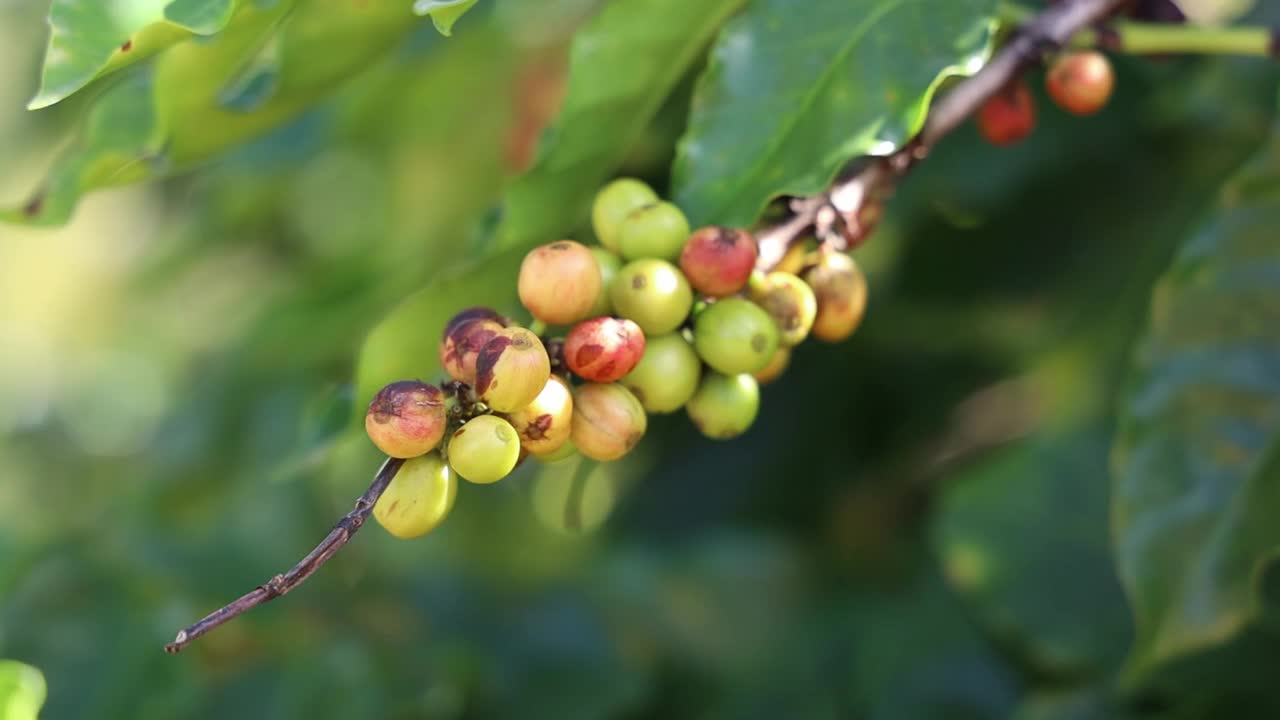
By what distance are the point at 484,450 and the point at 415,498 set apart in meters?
0.05

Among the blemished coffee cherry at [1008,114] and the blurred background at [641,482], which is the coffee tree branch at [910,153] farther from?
the blurred background at [641,482]

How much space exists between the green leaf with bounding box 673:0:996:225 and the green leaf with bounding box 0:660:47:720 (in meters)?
0.49

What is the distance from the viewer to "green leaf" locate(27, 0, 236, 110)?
2.40 ft

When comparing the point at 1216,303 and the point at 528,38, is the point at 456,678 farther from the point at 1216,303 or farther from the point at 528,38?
the point at 528,38

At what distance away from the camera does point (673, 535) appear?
193 cm

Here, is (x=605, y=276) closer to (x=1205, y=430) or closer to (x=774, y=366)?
(x=774, y=366)

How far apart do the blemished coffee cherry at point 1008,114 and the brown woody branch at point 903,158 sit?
0.10 feet

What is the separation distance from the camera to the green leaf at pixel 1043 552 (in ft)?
4.25

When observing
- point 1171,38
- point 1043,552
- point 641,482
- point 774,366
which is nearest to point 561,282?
point 774,366

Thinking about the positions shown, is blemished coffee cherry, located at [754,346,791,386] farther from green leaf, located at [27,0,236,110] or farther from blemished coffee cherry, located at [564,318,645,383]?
green leaf, located at [27,0,236,110]

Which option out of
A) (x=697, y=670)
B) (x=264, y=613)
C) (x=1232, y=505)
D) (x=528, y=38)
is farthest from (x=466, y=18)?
(x=1232, y=505)

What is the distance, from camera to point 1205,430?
97 cm

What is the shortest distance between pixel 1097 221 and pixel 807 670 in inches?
28.9

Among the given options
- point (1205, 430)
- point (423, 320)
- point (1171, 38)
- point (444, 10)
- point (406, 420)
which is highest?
point (444, 10)
